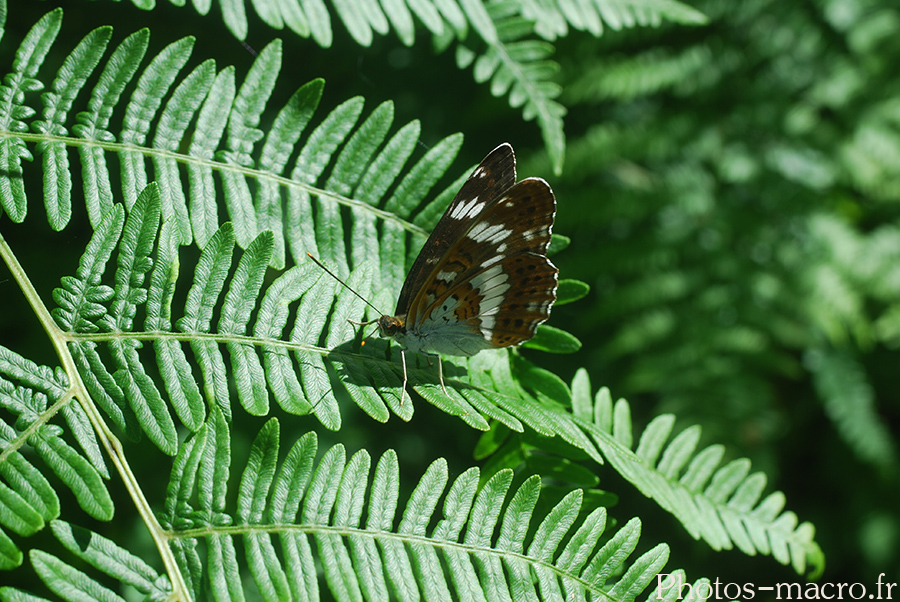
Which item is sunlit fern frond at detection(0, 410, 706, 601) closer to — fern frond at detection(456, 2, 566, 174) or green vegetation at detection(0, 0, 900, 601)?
green vegetation at detection(0, 0, 900, 601)

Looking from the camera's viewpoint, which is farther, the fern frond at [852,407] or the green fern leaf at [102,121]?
the fern frond at [852,407]

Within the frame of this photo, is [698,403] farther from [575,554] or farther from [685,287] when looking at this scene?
[575,554]

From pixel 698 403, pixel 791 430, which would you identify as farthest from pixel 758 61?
pixel 791 430

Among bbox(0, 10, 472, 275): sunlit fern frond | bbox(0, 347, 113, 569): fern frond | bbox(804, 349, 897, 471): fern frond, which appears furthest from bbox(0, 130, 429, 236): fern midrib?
bbox(804, 349, 897, 471): fern frond

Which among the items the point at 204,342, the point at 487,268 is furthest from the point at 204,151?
the point at 487,268

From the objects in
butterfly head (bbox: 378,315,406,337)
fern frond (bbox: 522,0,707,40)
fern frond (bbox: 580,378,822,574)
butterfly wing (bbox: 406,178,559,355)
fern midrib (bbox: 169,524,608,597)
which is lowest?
fern midrib (bbox: 169,524,608,597)

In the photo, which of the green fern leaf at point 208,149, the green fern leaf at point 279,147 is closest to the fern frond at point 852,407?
the green fern leaf at point 279,147

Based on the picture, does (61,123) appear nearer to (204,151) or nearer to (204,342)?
(204,151)

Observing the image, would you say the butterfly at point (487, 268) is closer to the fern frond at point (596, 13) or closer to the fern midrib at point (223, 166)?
the fern midrib at point (223, 166)
